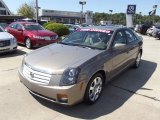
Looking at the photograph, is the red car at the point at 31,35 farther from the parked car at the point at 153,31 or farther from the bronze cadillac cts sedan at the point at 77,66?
the parked car at the point at 153,31

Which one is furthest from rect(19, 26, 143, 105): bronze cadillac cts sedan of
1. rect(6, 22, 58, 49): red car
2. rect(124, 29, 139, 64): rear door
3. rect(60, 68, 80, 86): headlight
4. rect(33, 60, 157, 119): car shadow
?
rect(6, 22, 58, 49): red car

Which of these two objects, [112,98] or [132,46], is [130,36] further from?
[112,98]

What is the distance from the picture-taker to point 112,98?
5.31 metres

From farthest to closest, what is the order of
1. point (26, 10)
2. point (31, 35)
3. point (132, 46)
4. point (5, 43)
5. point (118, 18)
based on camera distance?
point (118, 18), point (26, 10), point (31, 35), point (5, 43), point (132, 46)

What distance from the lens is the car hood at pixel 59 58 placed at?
14.5 ft

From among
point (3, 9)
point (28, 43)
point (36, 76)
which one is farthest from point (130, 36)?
point (3, 9)

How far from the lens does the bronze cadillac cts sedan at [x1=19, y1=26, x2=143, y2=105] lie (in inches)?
167

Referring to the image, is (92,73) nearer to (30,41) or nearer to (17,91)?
(17,91)

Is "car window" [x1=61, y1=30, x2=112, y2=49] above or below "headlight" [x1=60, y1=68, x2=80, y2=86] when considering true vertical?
above

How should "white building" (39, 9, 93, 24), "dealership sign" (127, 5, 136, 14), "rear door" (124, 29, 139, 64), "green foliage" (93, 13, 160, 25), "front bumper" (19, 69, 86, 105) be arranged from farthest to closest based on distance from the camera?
"green foliage" (93, 13, 160, 25), "white building" (39, 9, 93, 24), "dealership sign" (127, 5, 136, 14), "rear door" (124, 29, 139, 64), "front bumper" (19, 69, 86, 105)

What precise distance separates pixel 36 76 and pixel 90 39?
1.94 m

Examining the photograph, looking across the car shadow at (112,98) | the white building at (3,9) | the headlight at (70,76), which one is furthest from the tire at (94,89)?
the white building at (3,9)

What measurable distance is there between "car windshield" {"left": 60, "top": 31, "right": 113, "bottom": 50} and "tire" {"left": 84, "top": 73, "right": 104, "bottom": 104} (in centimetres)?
83

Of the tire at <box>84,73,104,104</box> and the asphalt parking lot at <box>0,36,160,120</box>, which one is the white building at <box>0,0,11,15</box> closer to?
the asphalt parking lot at <box>0,36,160,120</box>
